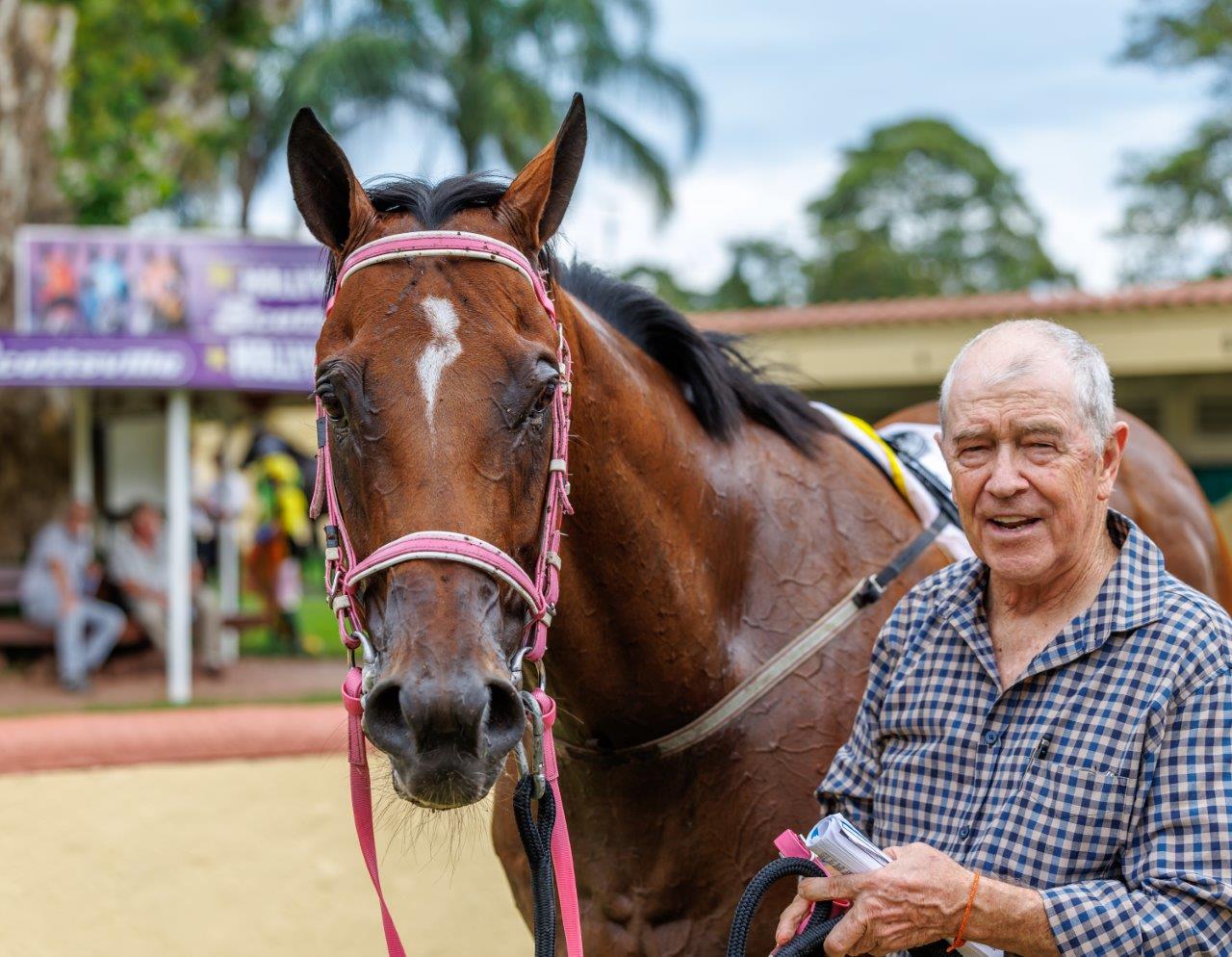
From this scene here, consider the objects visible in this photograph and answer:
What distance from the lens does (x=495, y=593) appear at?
6.05 feet

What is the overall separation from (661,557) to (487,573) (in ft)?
2.19

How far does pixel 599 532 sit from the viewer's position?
2.36 metres

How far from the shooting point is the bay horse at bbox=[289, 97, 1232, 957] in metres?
1.81

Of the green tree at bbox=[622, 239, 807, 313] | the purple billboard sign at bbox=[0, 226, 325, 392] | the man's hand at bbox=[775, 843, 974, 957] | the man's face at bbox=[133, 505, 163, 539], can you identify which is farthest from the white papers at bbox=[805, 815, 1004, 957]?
the green tree at bbox=[622, 239, 807, 313]

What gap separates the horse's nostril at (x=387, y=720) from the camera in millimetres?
1714

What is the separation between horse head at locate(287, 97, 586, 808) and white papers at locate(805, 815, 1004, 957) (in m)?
0.46

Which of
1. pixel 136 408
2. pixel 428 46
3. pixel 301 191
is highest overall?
pixel 428 46

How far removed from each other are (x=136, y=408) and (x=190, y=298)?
8.61 ft

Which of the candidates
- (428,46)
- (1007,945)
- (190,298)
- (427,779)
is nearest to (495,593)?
(427,779)

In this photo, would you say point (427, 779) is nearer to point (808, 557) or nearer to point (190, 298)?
point (808, 557)

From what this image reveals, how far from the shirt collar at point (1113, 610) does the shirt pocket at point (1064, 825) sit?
0.54 feet

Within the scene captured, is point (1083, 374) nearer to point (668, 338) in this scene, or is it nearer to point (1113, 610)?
point (1113, 610)

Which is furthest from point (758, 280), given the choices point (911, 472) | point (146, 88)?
point (911, 472)

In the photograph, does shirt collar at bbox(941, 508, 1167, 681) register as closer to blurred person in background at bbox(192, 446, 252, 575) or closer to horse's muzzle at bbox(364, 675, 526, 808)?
horse's muzzle at bbox(364, 675, 526, 808)
